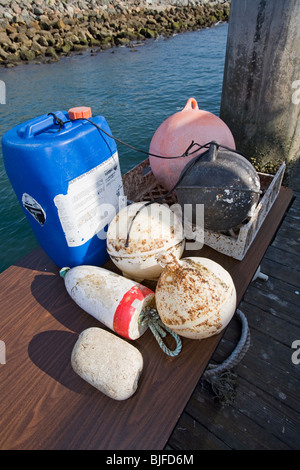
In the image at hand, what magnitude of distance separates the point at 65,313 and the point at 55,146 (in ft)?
3.29

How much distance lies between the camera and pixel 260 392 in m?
2.23

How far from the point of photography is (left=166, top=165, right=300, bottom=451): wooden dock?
2021 millimetres

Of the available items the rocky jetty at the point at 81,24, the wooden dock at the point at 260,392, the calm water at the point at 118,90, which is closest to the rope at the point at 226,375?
the wooden dock at the point at 260,392

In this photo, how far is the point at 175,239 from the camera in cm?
175

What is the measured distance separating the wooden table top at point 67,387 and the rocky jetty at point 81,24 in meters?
20.5

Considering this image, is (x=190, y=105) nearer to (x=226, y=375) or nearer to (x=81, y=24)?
(x=226, y=375)

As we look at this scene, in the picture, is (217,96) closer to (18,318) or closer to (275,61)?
(275,61)

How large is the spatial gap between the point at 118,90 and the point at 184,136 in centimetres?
1231

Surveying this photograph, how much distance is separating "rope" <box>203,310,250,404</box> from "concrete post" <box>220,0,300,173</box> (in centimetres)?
257

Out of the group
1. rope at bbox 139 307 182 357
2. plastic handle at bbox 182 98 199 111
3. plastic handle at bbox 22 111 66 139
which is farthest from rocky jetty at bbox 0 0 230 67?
rope at bbox 139 307 182 357

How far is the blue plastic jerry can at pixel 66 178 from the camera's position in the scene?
5.17ft

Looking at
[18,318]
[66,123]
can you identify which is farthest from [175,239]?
[18,318]

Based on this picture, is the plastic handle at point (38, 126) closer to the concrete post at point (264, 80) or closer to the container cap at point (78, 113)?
the container cap at point (78, 113)

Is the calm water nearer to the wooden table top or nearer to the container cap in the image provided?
the wooden table top
